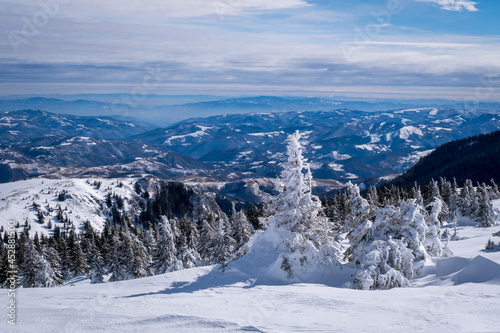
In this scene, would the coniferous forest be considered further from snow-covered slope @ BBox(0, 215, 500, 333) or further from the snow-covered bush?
snow-covered slope @ BBox(0, 215, 500, 333)

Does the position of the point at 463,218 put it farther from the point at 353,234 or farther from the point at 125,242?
the point at 125,242

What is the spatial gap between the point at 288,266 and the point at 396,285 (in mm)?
6754

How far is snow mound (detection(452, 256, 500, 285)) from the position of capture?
65.3 ft

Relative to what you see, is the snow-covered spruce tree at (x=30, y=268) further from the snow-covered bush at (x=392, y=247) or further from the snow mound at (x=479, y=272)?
the snow mound at (x=479, y=272)

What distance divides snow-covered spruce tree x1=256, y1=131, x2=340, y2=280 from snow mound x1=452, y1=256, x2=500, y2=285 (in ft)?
24.7

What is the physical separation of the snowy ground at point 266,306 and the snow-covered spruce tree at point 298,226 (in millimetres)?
2005

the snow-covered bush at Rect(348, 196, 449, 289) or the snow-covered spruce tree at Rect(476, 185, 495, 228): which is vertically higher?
the snow-covered bush at Rect(348, 196, 449, 289)

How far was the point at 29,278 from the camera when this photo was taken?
48.6m

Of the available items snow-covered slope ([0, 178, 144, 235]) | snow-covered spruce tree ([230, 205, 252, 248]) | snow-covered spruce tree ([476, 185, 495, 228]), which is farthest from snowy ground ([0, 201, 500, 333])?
snow-covered slope ([0, 178, 144, 235])

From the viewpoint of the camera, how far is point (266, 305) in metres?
17.0

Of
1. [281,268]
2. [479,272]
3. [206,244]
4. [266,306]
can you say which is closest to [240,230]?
[206,244]

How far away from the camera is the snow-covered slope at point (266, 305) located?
13.6 metres

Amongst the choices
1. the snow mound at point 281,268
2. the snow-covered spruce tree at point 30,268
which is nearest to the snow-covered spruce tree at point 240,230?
the snow mound at point 281,268

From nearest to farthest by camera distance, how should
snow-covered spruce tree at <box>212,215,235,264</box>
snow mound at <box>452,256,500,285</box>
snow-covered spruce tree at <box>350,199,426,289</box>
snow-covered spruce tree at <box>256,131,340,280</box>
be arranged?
snow mound at <box>452,256,500,285</box> → snow-covered spruce tree at <box>350,199,426,289</box> → snow-covered spruce tree at <box>256,131,340,280</box> → snow-covered spruce tree at <box>212,215,235,264</box>
